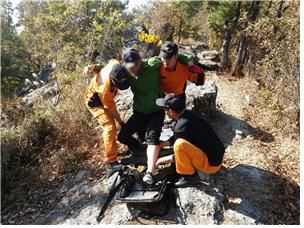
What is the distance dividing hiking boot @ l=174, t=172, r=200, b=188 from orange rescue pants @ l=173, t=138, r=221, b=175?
0.13m

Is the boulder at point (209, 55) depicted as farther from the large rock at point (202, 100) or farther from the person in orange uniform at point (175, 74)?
the person in orange uniform at point (175, 74)

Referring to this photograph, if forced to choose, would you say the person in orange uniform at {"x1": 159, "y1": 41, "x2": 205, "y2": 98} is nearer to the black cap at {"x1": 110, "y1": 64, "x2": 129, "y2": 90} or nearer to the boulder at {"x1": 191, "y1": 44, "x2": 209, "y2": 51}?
the black cap at {"x1": 110, "y1": 64, "x2": 129, "y2": 90}

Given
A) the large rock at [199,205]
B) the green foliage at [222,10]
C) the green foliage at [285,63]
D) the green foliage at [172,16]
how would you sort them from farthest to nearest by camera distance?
the green foliage at [172,16] < the green foliage at [222,10] < the green foliage at [285,63] < the large rock at [199,205]

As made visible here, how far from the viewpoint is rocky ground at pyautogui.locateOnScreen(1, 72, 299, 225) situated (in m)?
4.82

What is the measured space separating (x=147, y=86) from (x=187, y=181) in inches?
51.6

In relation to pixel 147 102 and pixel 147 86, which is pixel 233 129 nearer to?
pixel 147 102

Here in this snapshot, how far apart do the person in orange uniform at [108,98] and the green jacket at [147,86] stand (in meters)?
0.20

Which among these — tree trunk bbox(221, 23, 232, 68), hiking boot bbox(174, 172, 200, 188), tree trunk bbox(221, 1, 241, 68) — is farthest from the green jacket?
tree trunk bbox(221, 23, 232, 68)

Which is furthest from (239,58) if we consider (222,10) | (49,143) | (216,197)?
(216,197)

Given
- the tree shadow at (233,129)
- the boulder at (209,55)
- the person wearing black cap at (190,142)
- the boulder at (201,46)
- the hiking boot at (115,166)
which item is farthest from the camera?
the boulder at (201,46)

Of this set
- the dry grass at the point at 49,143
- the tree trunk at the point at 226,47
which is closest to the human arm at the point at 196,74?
the dry grass at the point at 49,143

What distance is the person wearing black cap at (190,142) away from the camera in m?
4.47

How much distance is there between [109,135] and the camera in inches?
195

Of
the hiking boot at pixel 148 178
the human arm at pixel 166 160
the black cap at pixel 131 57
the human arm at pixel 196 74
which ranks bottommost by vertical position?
the hiking boot at pixel 148 178
